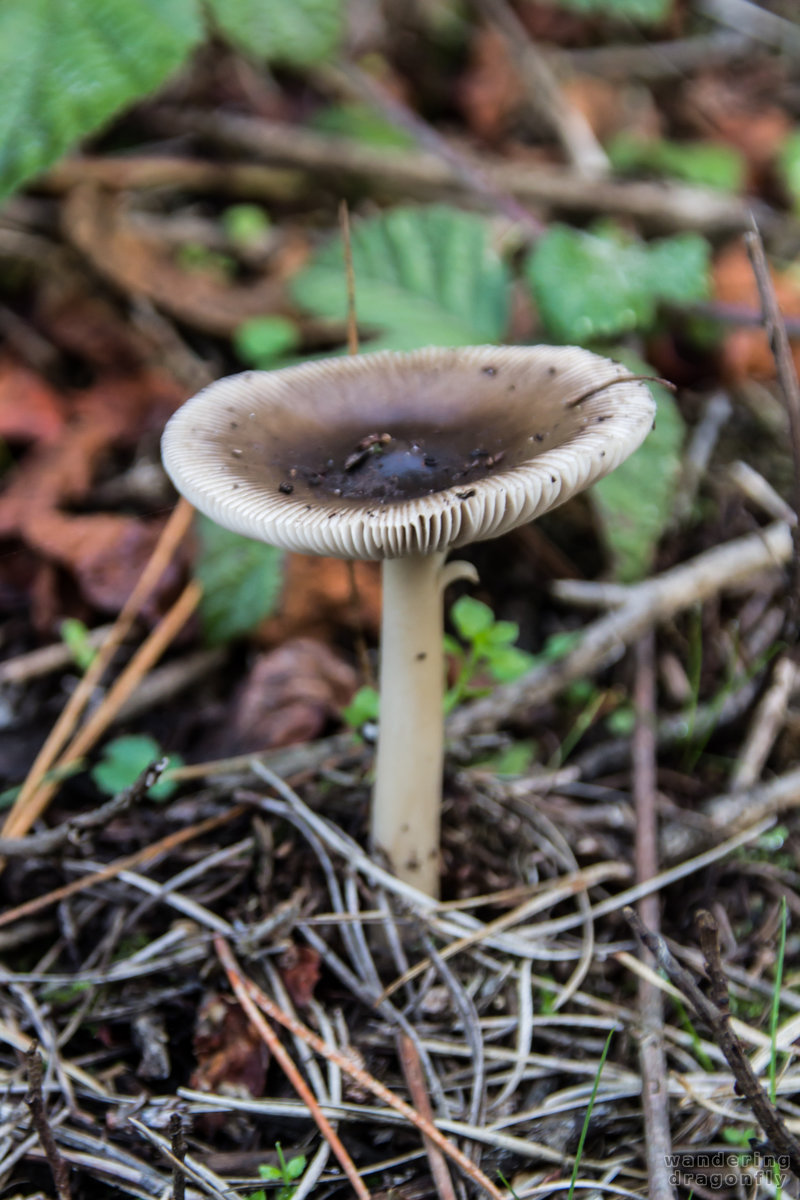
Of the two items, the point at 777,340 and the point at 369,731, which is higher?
the point at 777,340

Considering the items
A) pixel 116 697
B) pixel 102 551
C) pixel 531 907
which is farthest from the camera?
pixel 102 551

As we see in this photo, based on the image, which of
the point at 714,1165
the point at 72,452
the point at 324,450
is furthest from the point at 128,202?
the point at 714,1165

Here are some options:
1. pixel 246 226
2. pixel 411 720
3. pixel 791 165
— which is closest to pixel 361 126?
pixel 246 226

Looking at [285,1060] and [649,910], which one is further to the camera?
[649,910]

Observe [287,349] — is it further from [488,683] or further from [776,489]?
[776,489]

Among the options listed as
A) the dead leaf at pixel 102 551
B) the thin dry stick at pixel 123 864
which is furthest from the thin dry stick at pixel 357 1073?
the dead leaf at pixel 102 551

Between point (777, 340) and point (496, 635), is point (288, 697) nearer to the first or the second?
point (496, 635)

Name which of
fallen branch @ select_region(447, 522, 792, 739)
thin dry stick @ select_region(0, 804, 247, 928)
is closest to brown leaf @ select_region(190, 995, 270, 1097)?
thin dry stick @ select_region(0, 804, 247, 928)
